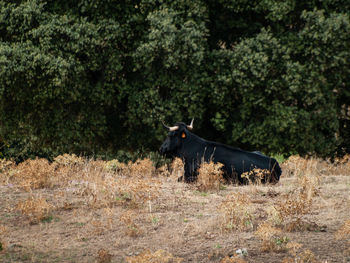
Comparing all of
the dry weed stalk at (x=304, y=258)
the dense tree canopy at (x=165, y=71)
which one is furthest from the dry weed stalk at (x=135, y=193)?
the dense tree canopy at (x=165, y=71)

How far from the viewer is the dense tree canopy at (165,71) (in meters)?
15.1

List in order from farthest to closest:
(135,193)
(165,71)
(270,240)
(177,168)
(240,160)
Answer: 1. (165,71)
2. (177,168)
3. (240,160)
4. (135,193)
5. (270,240)

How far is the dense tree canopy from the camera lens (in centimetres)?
1511

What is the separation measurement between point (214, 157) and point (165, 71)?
5335 mm

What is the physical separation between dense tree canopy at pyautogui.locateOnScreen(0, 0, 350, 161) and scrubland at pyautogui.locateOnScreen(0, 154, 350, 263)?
19.4 ft

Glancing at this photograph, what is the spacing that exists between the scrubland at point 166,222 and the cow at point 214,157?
0.87m

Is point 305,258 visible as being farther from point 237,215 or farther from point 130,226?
point 130,226

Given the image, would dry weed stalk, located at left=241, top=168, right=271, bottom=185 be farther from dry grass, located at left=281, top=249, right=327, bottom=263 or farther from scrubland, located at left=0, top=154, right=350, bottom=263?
dry grass, located at left=281, top=249, right=327, bottom=263

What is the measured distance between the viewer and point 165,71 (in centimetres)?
1593

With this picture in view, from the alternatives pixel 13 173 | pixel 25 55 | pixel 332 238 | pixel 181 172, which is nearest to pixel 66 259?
pixel 332 238

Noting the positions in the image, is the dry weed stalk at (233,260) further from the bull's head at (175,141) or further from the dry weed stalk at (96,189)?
the bull's head at (175,141)

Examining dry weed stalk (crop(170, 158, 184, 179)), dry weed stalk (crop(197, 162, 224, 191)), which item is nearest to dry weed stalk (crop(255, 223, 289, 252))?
dry weed stalk (crop(197, 162, 224, 191))

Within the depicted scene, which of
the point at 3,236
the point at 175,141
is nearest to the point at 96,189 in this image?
the point at 3,236

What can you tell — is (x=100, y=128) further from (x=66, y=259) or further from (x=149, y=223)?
(x=66, y=259)
